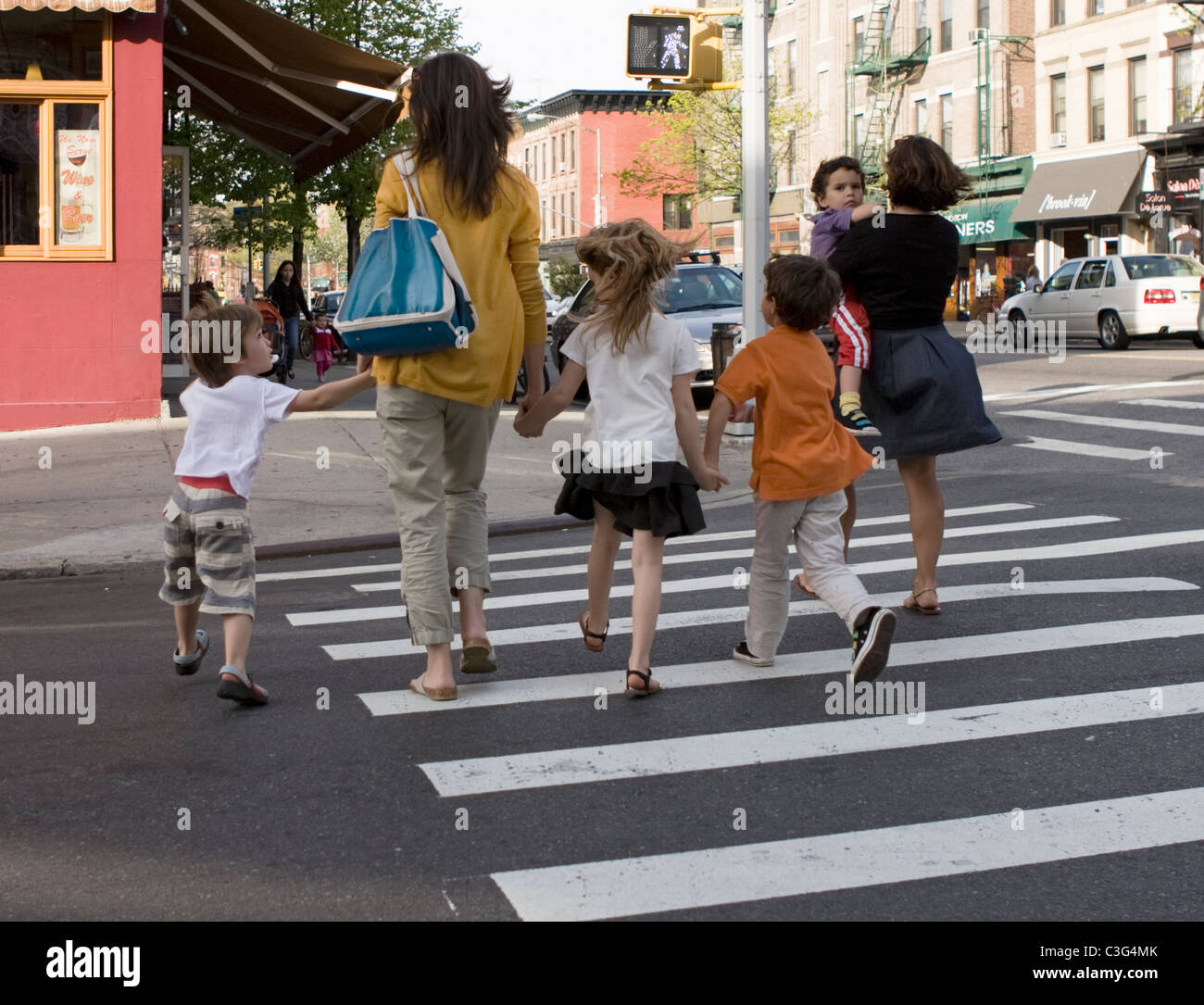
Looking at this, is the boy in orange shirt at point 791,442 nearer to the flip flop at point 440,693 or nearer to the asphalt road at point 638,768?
the asphalt road at point 638,768

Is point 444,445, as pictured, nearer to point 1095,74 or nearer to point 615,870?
point 615,870

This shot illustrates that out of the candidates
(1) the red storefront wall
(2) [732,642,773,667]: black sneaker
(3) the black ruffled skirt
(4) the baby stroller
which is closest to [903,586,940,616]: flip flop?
(2) [732,642,773,667]: black sneaker

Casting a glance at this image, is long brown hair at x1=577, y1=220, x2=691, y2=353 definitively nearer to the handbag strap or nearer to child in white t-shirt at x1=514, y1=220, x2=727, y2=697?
child in white t-shirt at x1=514, y1=220, x2=727, y2=697

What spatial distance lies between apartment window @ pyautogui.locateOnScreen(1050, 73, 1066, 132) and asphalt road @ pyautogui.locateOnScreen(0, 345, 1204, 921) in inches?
1630

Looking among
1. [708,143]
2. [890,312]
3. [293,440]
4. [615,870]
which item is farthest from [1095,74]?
[615,870]

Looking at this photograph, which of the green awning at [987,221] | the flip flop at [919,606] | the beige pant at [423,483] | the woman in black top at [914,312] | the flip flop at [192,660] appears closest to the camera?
the beige pant at [423,483]

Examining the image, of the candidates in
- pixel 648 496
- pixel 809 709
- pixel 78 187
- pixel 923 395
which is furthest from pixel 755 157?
pixel 809 709

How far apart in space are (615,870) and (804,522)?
2333 millimetres

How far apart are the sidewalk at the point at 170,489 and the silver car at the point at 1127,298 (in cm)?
1458

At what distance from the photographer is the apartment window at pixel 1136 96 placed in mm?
42312

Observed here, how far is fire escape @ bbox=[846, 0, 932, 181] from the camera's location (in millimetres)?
52281

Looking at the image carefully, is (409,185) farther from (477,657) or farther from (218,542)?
(477,657)

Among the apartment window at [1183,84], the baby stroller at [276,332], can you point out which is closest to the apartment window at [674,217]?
the apartment window at [1183,84]

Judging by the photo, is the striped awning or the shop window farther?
the shop window
